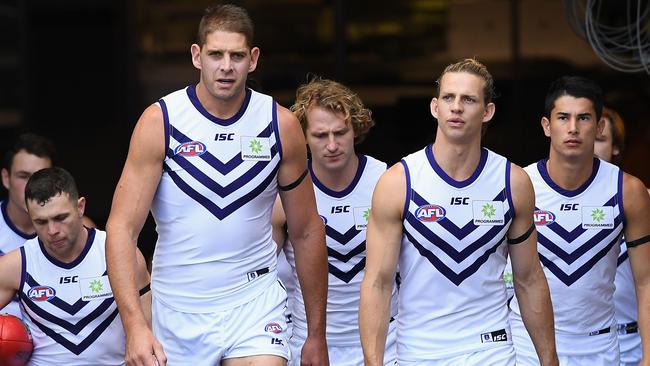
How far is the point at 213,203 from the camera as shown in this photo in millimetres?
5508

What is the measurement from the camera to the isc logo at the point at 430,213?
5555 millimetres

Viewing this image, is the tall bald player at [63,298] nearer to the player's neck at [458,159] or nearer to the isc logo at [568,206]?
the player's neck at [458,159]

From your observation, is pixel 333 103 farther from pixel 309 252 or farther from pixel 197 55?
pixel 197 55

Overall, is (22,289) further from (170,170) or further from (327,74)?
(327,74)

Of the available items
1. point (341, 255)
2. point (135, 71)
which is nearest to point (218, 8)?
point (341, 255)

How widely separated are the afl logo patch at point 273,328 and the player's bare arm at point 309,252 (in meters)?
0.27

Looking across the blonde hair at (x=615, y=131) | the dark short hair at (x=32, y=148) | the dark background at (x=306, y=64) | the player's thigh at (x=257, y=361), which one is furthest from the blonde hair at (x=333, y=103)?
the dark background at (x=306, y=64)

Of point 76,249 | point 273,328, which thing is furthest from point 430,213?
point 76,249

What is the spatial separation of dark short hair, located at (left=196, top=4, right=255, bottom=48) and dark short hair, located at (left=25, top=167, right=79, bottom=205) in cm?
128

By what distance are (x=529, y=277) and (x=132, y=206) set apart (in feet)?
5.32

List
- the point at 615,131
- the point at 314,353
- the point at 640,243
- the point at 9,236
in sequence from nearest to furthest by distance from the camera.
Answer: the point at 314,353 < the point at 640,243 < the point at 615,131 < the point at 9,236

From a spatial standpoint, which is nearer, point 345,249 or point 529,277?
point 529,277

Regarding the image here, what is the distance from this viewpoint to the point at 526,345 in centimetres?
663

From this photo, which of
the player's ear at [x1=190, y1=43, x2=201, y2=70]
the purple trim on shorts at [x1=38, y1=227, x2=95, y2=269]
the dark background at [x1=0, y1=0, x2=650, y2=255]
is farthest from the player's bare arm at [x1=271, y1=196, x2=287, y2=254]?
the dark background at [x1=0, y1=0, x2=650, y2=255]
